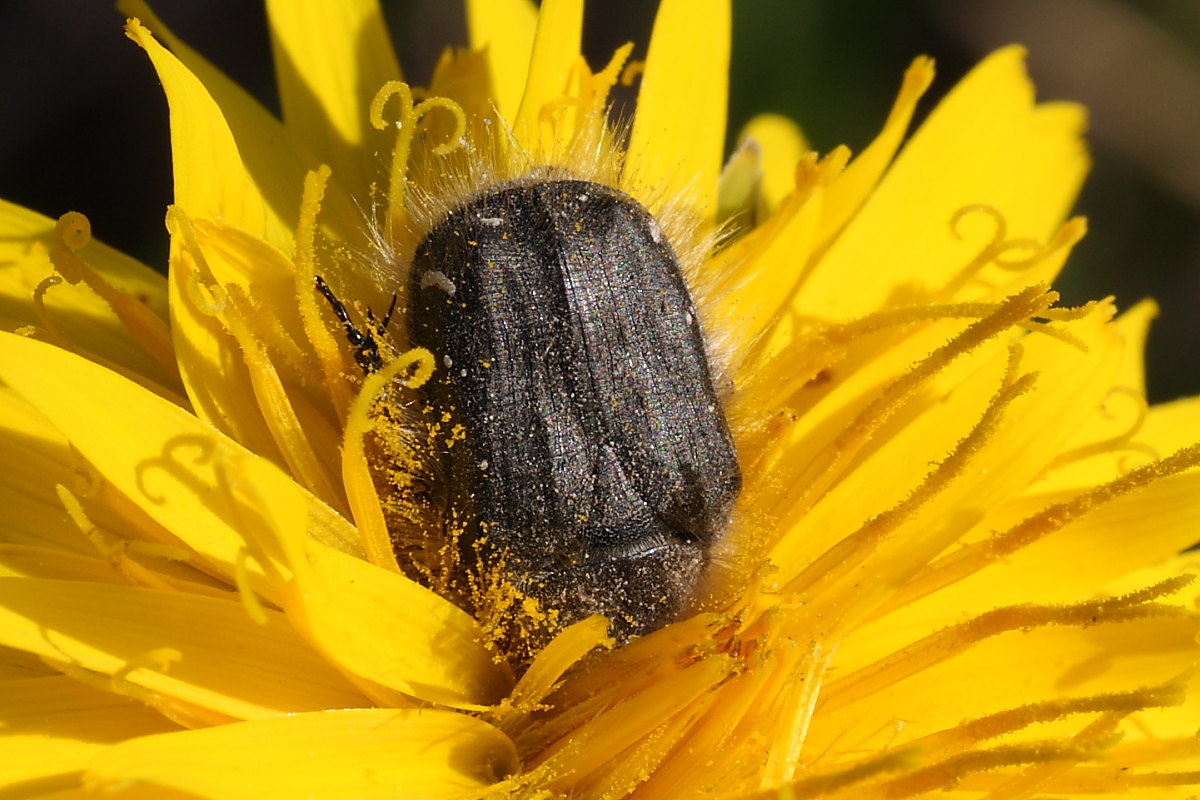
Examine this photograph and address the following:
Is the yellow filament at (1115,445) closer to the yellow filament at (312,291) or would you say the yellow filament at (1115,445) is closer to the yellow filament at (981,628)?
the yellow filament at (981,628)

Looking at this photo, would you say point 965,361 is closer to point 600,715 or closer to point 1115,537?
point 1115,537

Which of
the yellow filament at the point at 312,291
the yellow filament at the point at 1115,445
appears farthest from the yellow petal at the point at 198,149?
the yellow filament at the point at 1115,445

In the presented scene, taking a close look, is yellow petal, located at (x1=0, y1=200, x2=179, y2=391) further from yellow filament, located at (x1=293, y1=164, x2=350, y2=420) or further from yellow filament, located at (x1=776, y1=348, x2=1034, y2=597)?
yellow filament, located at (x1=776, y1=348, x2=1034, y2=597)

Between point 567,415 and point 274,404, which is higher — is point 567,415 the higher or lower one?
the lower one

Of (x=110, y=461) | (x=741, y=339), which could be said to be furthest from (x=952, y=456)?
(x=110, y=461)

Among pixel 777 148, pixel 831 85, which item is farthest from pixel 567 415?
pixel 831 85

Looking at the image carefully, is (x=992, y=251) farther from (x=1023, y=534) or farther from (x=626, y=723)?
(x=626, y=723)
